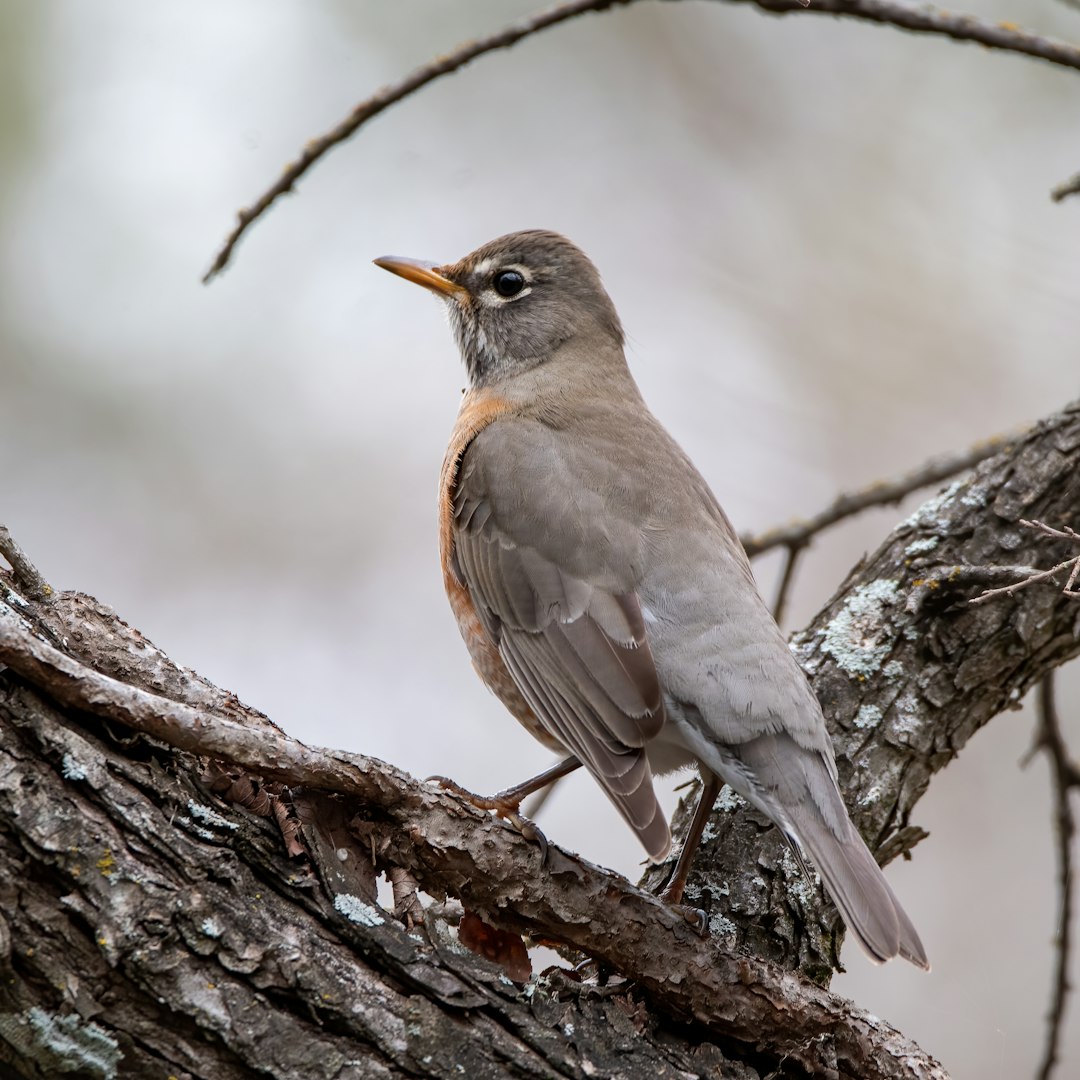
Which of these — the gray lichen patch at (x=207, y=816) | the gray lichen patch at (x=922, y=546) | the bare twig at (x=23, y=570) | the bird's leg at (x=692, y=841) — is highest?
the gray lichen patch at (x=922, y=546)

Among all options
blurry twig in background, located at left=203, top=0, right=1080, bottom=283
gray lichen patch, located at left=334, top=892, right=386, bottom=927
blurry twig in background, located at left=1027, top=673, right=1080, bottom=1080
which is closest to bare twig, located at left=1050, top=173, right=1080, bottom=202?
blurry twig in background, located at left=203, top=0, right=1080, bottom=283

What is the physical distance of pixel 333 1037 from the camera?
225 cm

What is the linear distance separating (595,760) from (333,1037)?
41.7 inches

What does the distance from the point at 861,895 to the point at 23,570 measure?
2.00 metres

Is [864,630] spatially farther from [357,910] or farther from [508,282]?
[508,282]

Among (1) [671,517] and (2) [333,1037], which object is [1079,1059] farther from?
(2) [333,1037]

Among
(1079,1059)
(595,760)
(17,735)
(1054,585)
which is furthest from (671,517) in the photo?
(1079,1059)

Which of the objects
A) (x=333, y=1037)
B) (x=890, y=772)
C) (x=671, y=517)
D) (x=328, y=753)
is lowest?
(x=333, y=1037)

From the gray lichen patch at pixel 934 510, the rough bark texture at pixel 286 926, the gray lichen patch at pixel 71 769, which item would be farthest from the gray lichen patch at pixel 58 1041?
the gray lichen patch at pixel 934 510

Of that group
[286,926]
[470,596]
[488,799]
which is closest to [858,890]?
[488,799]

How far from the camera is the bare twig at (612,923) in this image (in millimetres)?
2615

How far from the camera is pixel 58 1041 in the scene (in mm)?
2078

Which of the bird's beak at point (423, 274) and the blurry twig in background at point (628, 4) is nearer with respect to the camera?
the blurry twig in background at point (628, 4)

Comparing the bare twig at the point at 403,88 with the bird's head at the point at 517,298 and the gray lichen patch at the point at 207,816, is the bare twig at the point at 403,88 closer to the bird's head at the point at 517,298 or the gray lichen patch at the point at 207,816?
the bird's head at the point at 517,298
